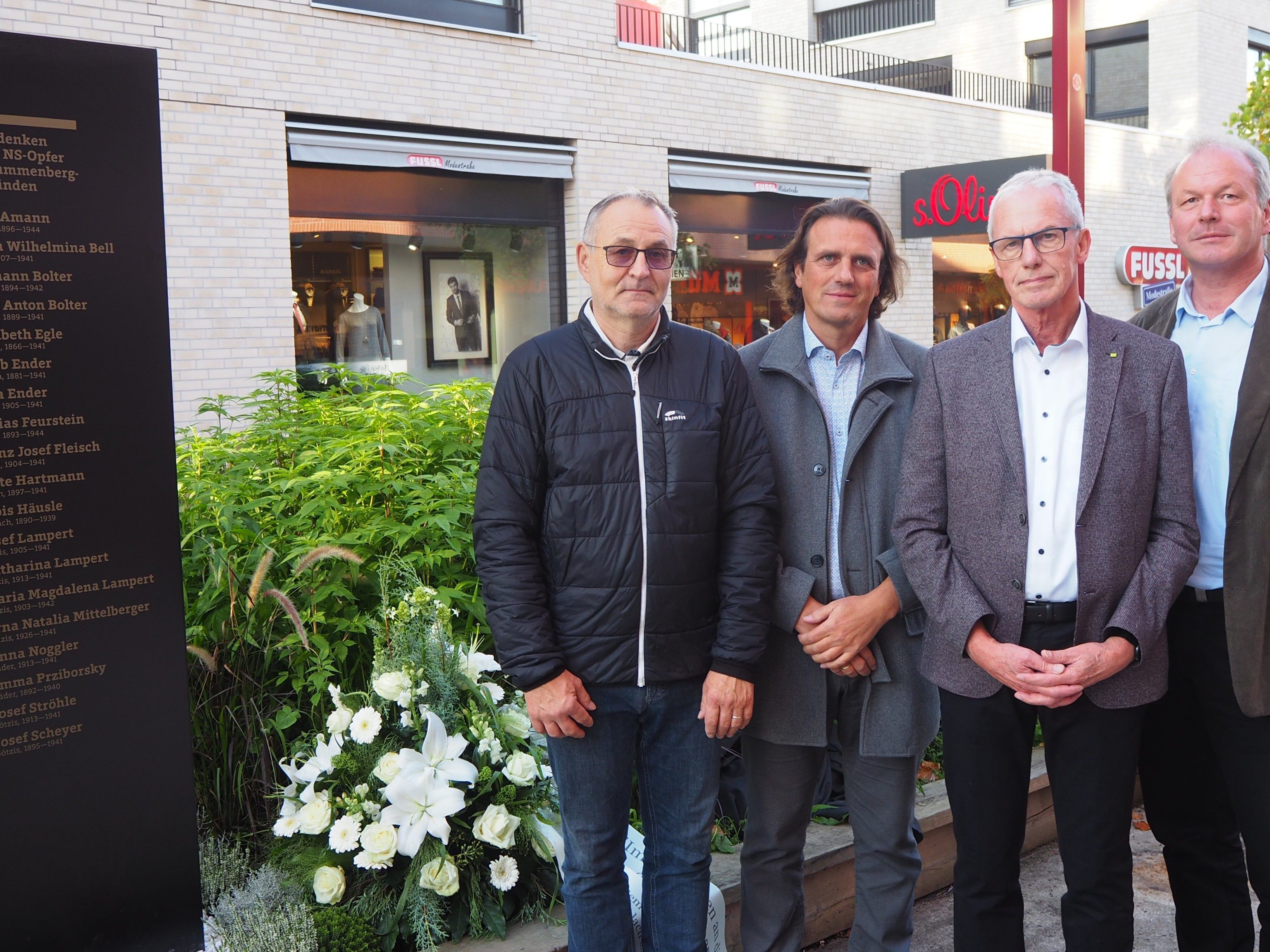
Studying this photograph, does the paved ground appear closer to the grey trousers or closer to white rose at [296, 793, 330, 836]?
the grey trousers

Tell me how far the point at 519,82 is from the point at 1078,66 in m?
7.60

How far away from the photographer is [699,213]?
15375mm

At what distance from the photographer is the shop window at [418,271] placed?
1201 centimetres

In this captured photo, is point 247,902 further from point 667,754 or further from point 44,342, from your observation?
point 44,342

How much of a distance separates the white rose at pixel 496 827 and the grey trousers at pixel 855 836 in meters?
0.66

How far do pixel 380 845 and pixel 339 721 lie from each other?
380mm

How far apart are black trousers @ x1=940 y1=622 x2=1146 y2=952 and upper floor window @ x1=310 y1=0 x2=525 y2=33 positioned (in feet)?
35.4

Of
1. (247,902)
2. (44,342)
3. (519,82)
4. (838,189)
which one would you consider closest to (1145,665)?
(247,902)

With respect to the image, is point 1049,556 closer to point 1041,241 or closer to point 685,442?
point 1041,241

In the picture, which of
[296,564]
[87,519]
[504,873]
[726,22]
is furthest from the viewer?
[726,22]

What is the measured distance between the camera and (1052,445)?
2.94 meters

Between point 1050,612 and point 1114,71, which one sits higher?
point 1114,71

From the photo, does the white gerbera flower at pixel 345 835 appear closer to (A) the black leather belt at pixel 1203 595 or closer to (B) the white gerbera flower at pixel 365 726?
(B) the white gerbera flower at pixel 365 726

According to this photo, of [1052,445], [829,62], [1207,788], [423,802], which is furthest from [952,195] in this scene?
[423,802]
